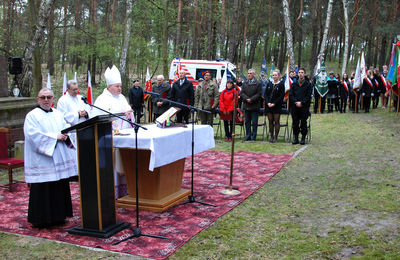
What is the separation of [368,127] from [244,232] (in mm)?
10643

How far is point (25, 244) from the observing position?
197 inches

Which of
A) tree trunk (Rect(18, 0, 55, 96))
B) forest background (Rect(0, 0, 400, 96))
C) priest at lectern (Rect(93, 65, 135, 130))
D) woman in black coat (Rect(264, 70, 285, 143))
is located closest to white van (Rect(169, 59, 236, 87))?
forest background (Rect(0, 0, 400, 96))

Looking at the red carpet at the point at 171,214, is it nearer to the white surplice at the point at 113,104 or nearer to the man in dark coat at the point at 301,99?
the white surplice at the point at 113,104

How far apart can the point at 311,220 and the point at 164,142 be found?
2.31 metres

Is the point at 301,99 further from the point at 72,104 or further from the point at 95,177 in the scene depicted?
the point at 95,177

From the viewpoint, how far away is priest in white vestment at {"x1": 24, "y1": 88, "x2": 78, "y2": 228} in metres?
5.51

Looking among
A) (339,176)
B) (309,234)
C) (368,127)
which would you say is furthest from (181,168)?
(368,127)

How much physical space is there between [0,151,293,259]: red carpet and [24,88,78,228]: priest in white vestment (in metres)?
0.21

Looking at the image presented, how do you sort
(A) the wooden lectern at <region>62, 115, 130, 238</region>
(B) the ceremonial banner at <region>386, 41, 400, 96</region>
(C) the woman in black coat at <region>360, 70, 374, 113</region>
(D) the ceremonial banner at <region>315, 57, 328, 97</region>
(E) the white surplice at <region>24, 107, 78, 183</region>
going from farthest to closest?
1. (D) the ceremonial banner at <region>315, 57, 328, 97</region>
2. (C) the woman in black coat at <region>360, 70, 374, 113</region>
3. (B) the ceremonial banner at <region>386, 41, 400, 96</region>
4. (E) the white surplice at <region>24, 107, 78, 183</region>
5. (A) the wooden lectern at <region>62, 115, 130, 238</region>

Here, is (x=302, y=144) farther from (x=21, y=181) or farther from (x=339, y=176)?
(x=21, y=181)

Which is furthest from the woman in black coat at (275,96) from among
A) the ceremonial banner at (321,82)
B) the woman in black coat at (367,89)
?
the woman in black coat at (367,89)

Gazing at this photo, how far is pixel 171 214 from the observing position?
20.3 feet

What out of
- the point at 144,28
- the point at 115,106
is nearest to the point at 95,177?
the point at 115,106

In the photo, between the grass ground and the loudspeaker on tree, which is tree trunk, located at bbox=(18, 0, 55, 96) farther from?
the grass ground
